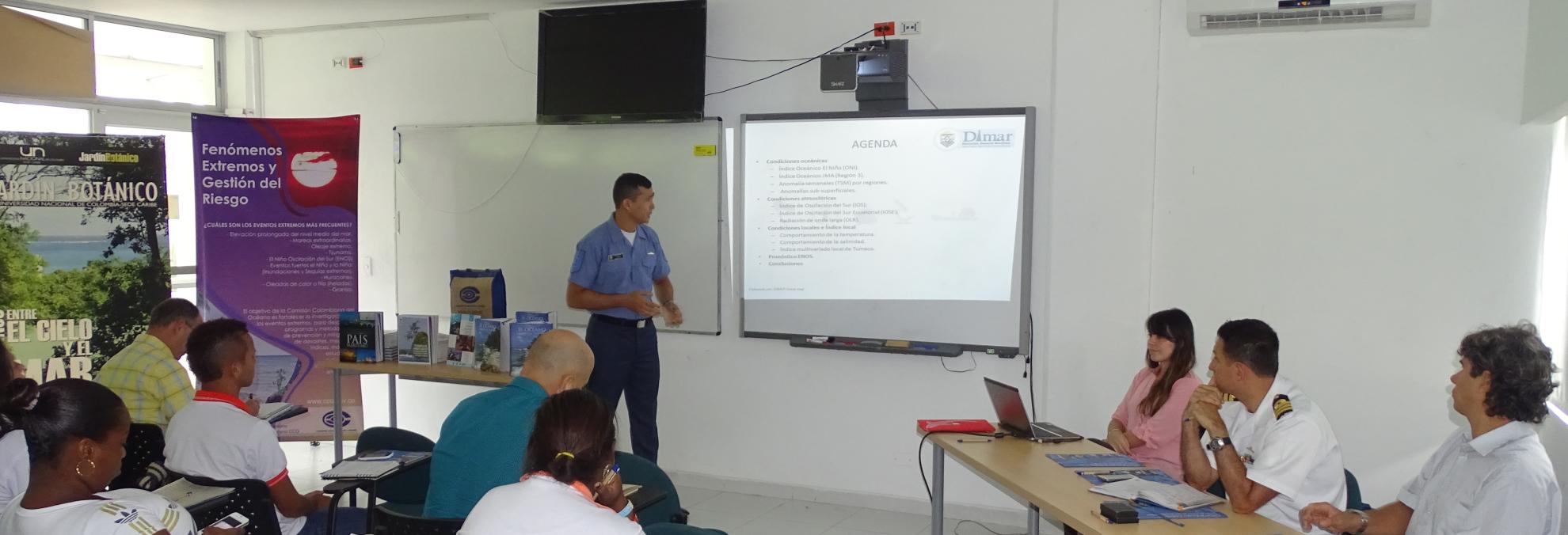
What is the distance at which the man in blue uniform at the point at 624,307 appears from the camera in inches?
190

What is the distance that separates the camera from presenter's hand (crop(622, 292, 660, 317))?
4793mm

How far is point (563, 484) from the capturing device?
77.9 inches

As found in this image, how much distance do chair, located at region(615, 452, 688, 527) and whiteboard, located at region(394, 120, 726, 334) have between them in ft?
7.31

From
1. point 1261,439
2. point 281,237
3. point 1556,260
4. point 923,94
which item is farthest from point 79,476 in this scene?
point 1556,260

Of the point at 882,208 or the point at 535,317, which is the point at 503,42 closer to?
the point at 535,317

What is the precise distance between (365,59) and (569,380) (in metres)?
4.36

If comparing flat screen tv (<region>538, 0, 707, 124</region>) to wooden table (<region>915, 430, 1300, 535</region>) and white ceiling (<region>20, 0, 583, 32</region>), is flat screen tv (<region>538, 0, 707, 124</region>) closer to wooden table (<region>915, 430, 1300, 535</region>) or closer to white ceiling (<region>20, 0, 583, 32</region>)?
white ceiling (<region>20, 0, 583, 32</region>)

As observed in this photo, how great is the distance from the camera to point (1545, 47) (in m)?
3.73

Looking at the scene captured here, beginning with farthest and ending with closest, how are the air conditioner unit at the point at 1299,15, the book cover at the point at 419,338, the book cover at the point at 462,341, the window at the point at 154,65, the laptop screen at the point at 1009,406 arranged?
the window at the point at 154,65 → the book cover at the point at 419,338 → the book cover at the point at 462,341 → the air conditioner unit at the point at 1299,15 → the laptop screen at the point at 1009,406

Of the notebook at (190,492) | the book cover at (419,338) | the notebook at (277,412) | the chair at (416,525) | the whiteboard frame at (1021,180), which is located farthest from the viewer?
the book cover at (419,338)

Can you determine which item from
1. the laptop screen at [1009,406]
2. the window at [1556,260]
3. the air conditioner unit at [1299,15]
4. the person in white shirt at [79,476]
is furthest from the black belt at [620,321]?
the window at [1556,260]

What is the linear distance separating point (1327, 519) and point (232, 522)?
9.71ft

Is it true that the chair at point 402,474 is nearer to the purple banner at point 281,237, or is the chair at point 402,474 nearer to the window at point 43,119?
the purple banner at point 281,237

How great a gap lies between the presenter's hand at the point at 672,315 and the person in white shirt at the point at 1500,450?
10.6 ft
